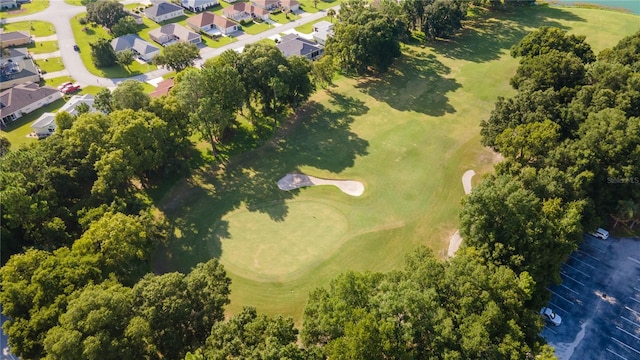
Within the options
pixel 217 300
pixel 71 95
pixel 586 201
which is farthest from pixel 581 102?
pixel 71 95

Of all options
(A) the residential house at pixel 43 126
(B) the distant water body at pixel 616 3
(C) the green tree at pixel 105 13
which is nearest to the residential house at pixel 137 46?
(C) the green tree at pixel 105 13

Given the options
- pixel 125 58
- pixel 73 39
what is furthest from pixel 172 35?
pixel 73 39

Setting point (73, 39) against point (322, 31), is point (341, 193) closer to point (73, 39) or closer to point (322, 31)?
point (322, 31)

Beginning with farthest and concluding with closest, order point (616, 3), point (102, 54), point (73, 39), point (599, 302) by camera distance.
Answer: point (616, 3)
point (73, 39)
point (102, 54)
point (599, 302)

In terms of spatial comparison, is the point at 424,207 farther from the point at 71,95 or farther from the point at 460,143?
the point at 71,95

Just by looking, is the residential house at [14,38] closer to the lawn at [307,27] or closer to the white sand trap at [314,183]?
the lawn at [307,27]

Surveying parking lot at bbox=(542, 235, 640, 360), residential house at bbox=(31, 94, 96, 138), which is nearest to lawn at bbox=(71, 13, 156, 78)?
residential house at bbox=(31, 94, 96, 138)

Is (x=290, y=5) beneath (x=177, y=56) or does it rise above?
above

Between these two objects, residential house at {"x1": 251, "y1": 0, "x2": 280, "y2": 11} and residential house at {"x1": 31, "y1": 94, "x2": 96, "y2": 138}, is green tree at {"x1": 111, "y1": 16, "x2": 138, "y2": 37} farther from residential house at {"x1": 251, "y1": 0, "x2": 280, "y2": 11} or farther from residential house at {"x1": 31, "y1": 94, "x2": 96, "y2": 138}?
residential house at {"x1": 251, "y1": 0, "x2": 280, "y2": 11}
